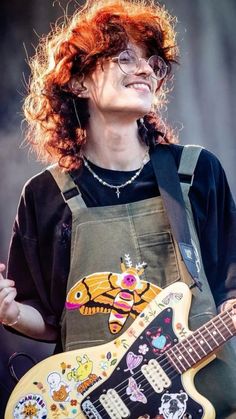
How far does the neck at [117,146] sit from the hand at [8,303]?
387 millimetres

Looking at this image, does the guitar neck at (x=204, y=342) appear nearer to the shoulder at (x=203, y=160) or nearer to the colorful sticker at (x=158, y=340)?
the colorful sticker at (x=158, y=340)

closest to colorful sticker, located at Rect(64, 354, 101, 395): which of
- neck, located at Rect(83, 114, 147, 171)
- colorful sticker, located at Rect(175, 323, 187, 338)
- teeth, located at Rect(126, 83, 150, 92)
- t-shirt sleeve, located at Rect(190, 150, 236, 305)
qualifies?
colorful sticker, located at Rect(175, 323, 187, 338)

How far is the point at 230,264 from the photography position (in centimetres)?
203

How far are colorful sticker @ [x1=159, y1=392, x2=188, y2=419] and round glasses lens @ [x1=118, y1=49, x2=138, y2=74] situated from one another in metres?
0.79

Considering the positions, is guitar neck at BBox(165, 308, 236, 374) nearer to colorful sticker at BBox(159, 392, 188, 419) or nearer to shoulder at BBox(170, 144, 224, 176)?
colorful sticker at BBox(159, 392, 188, 419)

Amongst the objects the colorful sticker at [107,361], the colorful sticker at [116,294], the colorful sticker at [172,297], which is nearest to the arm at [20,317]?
the colorful sticker at [116,294]

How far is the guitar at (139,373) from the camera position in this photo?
5.96 ft

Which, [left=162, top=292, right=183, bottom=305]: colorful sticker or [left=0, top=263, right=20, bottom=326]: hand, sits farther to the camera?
[left=0, top=263, right=20, bottom=326]: hand

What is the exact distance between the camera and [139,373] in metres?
1.85

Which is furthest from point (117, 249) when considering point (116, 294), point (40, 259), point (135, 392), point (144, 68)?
point (144, 68)

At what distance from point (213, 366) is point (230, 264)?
0.91 ft

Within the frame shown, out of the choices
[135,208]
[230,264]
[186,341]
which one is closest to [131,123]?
[135,208]

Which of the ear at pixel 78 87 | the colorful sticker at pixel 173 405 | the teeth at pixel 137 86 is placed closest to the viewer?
the colorful sticker at pixel 173 405

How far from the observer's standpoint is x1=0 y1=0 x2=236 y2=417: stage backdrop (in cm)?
257
